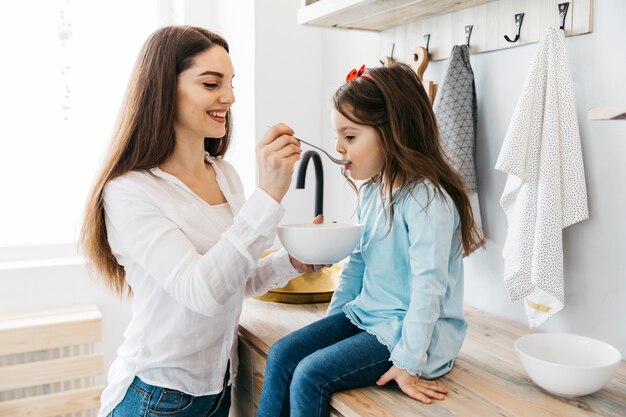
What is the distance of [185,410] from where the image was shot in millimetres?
1155

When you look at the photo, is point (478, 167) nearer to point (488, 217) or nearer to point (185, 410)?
point (488, 217)

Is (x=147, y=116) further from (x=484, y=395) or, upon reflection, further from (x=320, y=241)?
(x=484, y=395)

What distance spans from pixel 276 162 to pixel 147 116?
0.95 ft

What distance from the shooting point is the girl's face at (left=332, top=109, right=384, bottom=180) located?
117 centimetres

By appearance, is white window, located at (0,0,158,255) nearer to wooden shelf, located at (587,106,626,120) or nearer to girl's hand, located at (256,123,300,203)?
girl's hand, located at (256,123,300,203)

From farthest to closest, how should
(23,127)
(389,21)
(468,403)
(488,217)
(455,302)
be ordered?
1. (23,127)
2. (389,21)
3. (488,217)
4. (455,302)
5. (468,403)

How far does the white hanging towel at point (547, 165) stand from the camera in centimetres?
121

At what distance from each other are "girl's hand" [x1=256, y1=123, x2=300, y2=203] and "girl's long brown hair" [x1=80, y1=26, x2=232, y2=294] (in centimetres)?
22

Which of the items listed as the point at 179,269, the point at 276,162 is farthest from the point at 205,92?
the point at 179,269

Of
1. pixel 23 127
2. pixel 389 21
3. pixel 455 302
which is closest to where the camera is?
pixel 455 302

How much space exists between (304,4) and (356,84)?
60 cm

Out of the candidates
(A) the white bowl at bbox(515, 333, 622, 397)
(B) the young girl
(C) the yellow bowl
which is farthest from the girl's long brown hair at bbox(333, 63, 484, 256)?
(C) the yellow bowl

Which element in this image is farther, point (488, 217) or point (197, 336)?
point (488, 217)

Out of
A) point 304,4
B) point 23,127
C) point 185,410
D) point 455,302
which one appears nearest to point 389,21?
point 304,4
